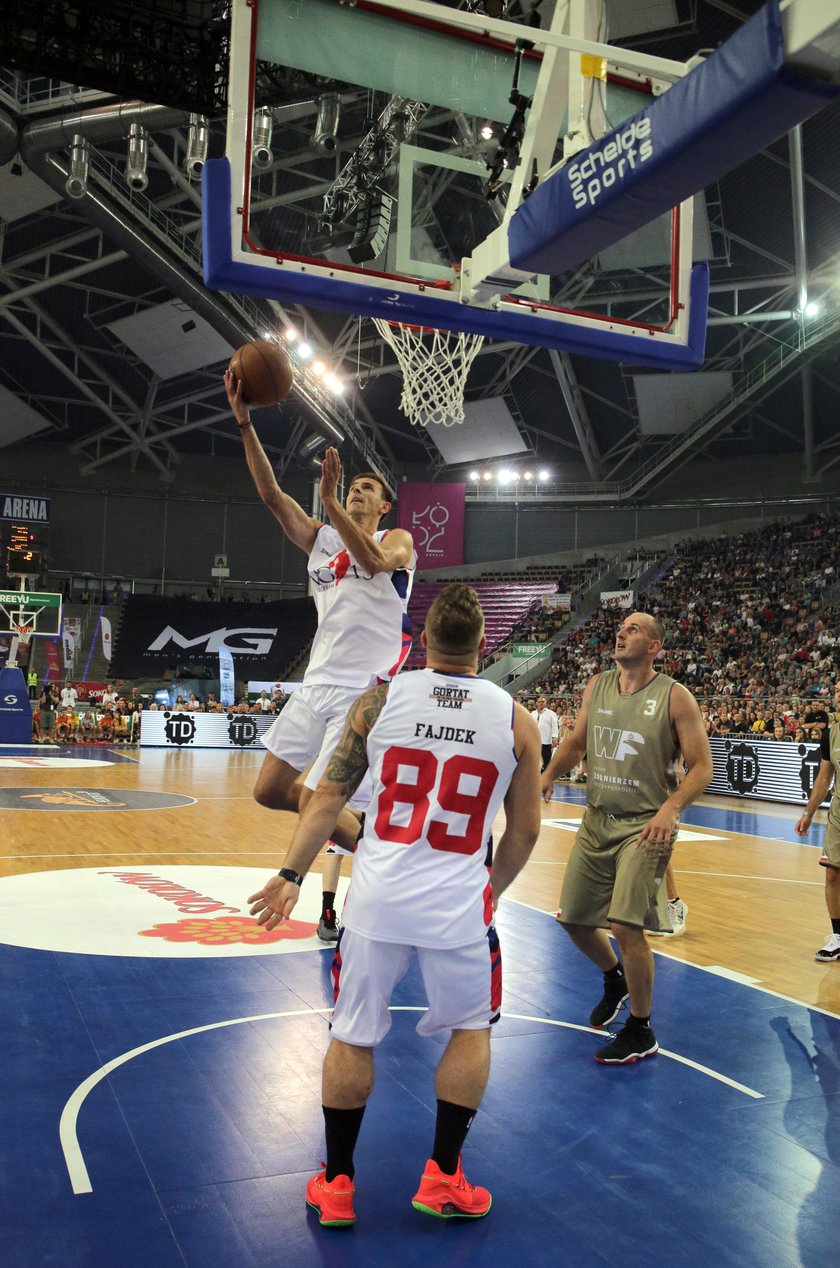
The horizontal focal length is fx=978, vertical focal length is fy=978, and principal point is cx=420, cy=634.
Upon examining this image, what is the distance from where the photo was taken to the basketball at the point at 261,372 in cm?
440

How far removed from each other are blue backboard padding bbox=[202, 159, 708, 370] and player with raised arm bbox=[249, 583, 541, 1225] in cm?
319

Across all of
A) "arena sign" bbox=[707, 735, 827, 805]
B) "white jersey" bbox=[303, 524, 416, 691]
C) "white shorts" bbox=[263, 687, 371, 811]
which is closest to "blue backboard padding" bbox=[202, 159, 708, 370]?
"white jersey" bbox=[303, 524, 416, 691]

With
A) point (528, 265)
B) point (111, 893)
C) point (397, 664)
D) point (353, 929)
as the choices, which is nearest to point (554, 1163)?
Result: point (353, 929)

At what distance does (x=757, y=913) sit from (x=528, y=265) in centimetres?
521

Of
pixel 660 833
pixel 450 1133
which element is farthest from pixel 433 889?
pixel 660 833

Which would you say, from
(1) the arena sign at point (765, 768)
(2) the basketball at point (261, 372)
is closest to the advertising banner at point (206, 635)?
(1) the arena sign at point (765, 768)

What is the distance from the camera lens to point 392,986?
2.75 metres

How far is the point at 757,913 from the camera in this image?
7582 mm

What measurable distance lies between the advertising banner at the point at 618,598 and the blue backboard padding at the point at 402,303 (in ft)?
87.7

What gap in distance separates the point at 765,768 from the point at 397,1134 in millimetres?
15271

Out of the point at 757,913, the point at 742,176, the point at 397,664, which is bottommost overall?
the point at 757,913

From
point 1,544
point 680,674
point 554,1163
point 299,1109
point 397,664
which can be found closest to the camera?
point 554,1163

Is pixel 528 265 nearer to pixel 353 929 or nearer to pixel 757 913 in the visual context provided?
pixel 353 929

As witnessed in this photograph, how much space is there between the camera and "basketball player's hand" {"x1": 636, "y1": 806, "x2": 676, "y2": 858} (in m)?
4.11
